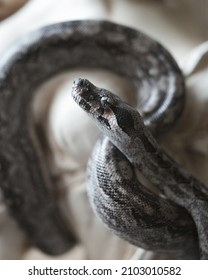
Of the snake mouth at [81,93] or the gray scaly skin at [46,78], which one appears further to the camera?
the gray scaly skin at [46,78]

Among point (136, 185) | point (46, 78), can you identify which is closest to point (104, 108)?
point (136, 185)

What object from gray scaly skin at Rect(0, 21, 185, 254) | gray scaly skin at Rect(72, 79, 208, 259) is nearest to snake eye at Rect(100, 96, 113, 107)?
gray scaly skin at Rect(72, 79, 208, 259)

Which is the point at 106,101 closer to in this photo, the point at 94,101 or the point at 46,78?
the point at 94,101

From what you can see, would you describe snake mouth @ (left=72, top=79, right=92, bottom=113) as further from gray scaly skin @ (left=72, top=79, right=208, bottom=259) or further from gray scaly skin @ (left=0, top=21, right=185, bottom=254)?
gray scaly skin @ (left=0, top=21, right=185, bottom=254)

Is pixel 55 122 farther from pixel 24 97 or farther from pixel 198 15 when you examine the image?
pixel 198 15

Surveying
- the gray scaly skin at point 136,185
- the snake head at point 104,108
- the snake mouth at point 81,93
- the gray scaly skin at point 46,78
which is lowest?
the gray scaly skin at point 136,185

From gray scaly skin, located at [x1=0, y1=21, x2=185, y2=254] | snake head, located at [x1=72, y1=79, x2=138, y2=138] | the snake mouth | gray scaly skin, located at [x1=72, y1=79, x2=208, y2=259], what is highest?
gray scaly skin, located at [x1=0, y1=21, x2=185, y2=254]

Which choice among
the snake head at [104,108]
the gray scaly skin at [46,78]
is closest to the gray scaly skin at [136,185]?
the snake head at [104,108]

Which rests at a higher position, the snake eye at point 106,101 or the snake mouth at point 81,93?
the snake mouth at point 81,93

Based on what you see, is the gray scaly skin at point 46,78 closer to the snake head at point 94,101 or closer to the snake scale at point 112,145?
the snake scale at point 112,145
